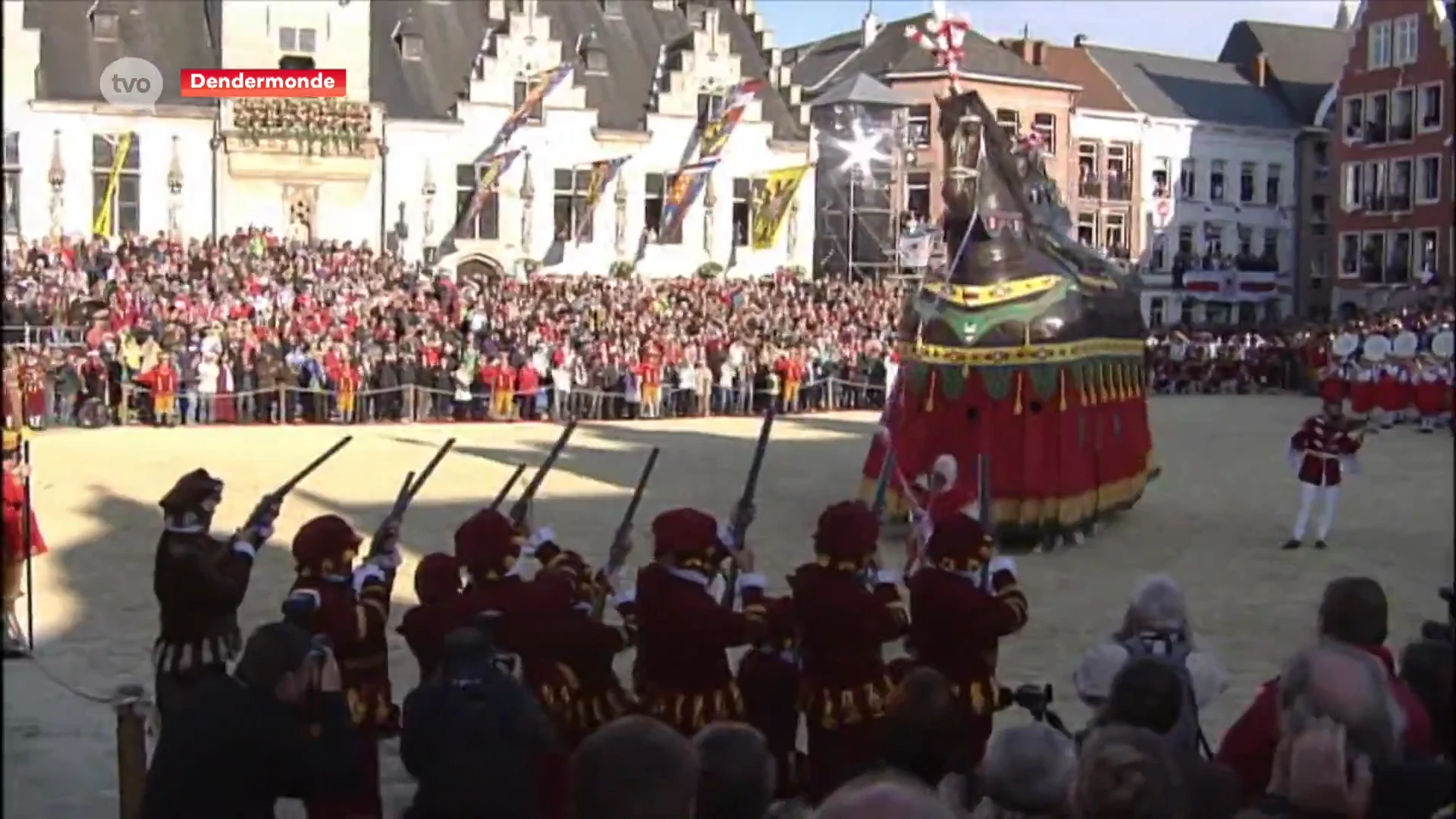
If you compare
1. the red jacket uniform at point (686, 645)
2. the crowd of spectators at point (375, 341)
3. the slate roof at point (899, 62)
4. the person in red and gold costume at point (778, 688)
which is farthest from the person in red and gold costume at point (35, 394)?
the slate roof at point (899, 62)

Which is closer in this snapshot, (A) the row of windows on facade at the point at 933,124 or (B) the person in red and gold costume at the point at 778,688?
(B) the person in red and gold costume at the point at 778,688

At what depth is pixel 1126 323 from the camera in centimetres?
1688

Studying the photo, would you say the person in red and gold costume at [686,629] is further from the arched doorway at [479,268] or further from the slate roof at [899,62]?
the slate roof at [899,62]

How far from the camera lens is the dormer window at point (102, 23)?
39.2 m

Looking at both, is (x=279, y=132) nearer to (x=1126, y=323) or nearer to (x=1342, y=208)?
(x=1126, y=323)

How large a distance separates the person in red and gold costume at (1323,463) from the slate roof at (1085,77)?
4180 centimetres

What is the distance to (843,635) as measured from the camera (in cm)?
736

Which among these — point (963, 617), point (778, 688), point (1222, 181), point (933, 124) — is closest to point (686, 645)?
point (778, 688)

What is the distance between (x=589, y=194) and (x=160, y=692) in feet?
115

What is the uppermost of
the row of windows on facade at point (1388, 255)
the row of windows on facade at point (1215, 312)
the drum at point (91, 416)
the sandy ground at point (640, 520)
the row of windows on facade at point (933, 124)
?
the row of windows on facade at point (933, 124)

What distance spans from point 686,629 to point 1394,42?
51.3 meters

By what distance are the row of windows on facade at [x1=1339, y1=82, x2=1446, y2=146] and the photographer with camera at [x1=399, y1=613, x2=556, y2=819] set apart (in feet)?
164

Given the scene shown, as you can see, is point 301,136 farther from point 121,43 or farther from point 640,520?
point 640,520

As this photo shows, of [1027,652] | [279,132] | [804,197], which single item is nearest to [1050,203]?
[1027,652]
